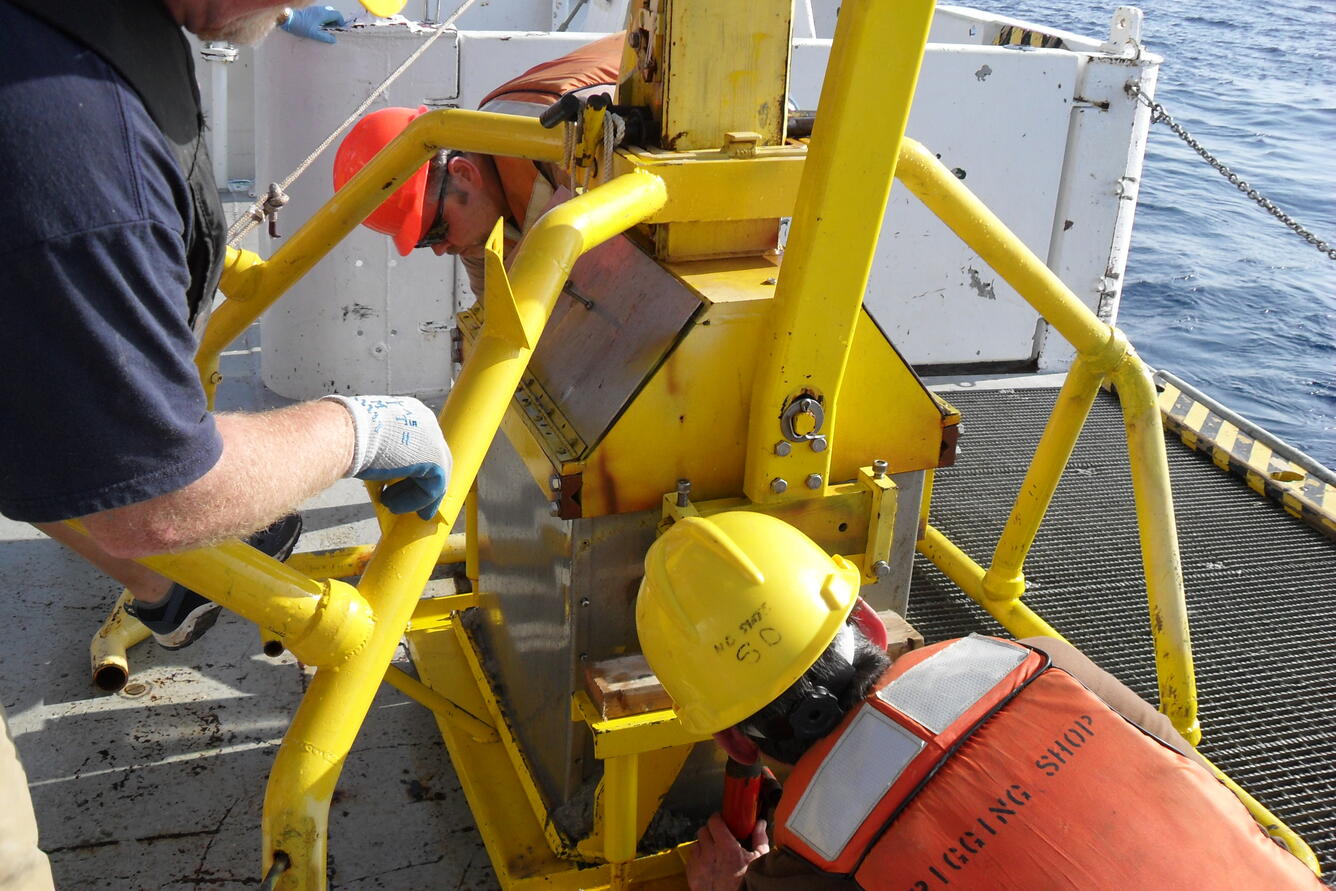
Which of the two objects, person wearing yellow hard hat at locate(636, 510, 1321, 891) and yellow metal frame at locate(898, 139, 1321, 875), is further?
yellow metal frame at locate(898, 139, 1321, 875)

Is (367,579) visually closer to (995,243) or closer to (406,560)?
(406,560)

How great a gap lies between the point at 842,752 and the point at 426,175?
2.11m

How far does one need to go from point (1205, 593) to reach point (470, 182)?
8.58 ft

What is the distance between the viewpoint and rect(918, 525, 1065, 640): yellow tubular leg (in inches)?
122

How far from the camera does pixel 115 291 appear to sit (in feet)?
4.22

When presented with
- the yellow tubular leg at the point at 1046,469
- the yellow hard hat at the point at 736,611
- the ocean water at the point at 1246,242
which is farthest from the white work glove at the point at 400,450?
the ocean water at the point at 1246,242

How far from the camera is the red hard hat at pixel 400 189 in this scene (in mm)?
3117

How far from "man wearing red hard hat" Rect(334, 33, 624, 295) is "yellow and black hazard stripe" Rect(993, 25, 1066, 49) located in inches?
114

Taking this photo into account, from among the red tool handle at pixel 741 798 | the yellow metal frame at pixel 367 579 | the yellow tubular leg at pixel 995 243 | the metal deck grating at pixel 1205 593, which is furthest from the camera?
the metal deck grating at pixel 1205 593

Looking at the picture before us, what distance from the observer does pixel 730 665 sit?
1.86 metres

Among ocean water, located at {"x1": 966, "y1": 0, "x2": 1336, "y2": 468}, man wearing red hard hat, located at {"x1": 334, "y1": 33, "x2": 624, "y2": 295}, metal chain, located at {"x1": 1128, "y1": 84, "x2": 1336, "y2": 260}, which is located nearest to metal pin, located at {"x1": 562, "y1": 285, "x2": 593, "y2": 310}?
man wearing red hard hat, located at {"x1": 334, "y1": 33, "x2": 624, "y2": 295}

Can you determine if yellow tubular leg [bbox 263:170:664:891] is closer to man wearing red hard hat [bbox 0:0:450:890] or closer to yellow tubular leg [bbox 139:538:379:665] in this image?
yellow tubular leg [bbox 139:538:379:665]

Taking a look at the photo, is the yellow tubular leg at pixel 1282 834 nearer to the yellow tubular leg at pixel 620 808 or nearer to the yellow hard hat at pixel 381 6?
the yellow tubular leg at pixel 620 808

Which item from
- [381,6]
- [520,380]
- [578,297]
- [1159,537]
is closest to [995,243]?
[1159,537]
